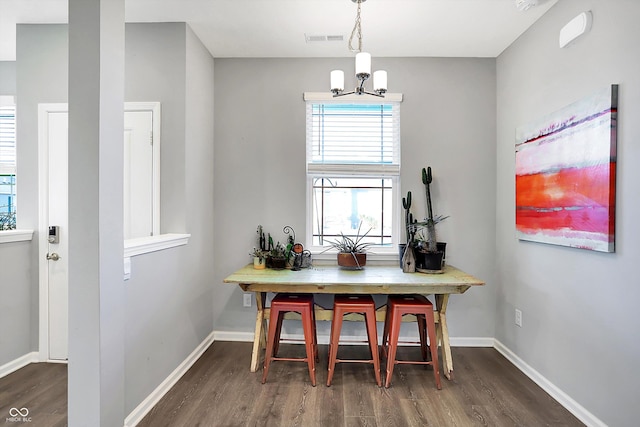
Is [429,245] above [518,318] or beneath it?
above

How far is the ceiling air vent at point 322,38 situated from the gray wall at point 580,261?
1526mm

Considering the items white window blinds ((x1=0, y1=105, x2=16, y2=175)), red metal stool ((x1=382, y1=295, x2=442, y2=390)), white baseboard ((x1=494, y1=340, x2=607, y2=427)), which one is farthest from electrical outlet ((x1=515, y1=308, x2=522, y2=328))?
white window blinds ((x1=0, y1=105, x2=16, y2=175))

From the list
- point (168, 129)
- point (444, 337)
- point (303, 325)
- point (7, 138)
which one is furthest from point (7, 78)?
point (444, 337)

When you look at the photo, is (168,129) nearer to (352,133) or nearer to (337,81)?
(337,81)

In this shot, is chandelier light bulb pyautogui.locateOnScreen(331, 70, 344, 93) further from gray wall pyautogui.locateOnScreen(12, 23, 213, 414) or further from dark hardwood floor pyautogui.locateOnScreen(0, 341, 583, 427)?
dark hardwood floor pyautogui.locateOnScreen(0, 341, 583, 427)

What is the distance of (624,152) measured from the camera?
1801 mm

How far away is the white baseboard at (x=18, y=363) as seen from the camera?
2.53 m

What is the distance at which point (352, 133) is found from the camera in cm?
325

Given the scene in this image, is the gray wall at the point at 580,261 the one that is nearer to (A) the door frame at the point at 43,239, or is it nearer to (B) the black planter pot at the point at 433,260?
(B) the black planter pot at the point at 433,260

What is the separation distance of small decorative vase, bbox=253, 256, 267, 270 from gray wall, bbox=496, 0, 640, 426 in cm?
218

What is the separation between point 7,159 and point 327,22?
3.47 metres

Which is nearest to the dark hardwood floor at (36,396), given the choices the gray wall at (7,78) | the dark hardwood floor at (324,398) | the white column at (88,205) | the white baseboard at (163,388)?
the dark hardwood floor at (324,398)

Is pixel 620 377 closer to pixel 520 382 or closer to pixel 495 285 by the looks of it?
pixel 520 382

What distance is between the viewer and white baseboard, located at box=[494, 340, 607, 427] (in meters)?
1.98
